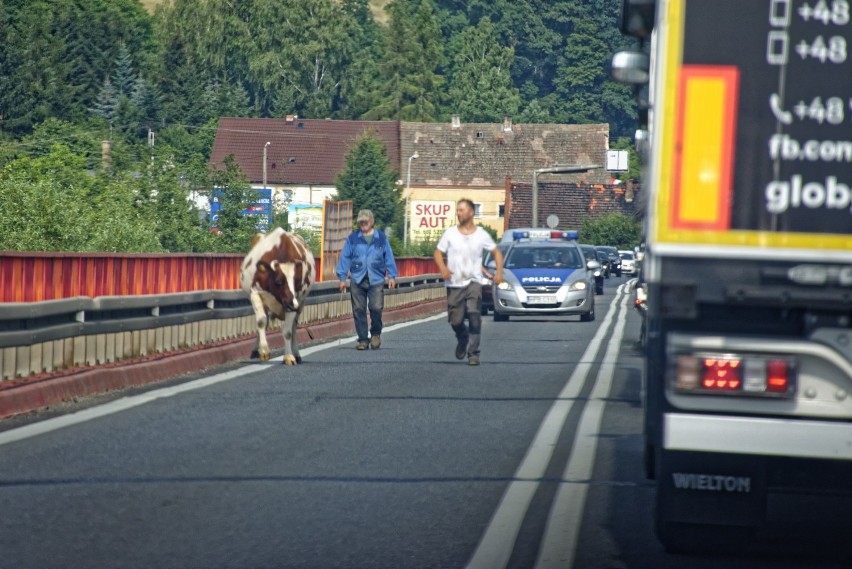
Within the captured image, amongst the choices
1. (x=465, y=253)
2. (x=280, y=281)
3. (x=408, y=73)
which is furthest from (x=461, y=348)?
(x=408, y=73)

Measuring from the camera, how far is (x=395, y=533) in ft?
25.4

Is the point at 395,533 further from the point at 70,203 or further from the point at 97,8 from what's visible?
the point at 97,8

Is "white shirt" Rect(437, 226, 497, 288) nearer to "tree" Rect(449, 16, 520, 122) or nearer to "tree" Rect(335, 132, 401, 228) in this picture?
"tree" Rect(335, 132, 401, 228)

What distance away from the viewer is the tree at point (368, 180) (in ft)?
340

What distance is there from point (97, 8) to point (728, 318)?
134 meters

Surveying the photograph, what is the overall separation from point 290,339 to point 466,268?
2.18 meters

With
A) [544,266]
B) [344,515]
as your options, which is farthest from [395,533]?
[544,266]

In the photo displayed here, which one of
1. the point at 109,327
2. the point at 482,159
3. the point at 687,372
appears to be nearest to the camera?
the point at 687,372

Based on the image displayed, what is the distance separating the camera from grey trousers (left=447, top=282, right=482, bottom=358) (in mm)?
18594

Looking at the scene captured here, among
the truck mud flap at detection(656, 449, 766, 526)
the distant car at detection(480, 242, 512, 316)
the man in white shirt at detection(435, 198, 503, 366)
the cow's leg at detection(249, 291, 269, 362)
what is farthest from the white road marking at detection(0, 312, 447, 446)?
the distant car at detection(480, 242, 512, 316)

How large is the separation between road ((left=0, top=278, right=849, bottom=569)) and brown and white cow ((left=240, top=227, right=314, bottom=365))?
7.36 feet

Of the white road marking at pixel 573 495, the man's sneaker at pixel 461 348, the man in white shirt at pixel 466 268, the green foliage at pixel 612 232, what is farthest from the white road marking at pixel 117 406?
the green foliage at pixel 612 232

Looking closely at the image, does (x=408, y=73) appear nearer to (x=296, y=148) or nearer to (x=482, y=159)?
(x=296, y=148)

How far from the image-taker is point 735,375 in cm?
641
